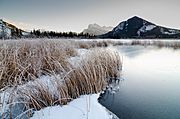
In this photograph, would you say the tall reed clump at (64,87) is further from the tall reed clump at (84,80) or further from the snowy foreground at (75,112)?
the snowy foreground at (75,112)

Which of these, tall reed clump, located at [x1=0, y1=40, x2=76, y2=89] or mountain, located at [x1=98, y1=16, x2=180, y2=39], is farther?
mountain, located at [x1=98, y1=16, x2=180, y2=39]

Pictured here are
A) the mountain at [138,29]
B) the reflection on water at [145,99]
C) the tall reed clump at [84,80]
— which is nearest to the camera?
the reflection on water at [145,99]

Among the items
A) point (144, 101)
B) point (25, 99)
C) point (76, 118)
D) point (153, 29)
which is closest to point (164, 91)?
point (144, 101)

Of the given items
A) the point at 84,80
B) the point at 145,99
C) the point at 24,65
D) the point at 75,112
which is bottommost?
the point at 145,99

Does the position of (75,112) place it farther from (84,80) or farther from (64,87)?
(84,80)

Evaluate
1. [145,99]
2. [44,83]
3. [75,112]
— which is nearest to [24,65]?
[44,83]

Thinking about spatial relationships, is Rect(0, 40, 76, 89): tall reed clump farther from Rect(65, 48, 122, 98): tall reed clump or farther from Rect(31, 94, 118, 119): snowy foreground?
Rect(31, 94, 118, 119): snowy foreground

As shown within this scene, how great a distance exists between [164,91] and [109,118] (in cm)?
201

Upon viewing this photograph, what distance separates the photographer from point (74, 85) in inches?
125

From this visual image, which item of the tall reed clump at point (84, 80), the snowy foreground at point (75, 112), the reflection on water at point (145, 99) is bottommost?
the reflection on water at point (145, 99)

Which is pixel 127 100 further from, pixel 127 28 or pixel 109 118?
pixel 127 28

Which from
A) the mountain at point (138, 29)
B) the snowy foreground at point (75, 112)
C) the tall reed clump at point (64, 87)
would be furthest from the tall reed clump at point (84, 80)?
the mountain at point (138, 29)

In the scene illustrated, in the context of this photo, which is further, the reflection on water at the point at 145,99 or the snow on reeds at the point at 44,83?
the reflection on water at the point at 145,99

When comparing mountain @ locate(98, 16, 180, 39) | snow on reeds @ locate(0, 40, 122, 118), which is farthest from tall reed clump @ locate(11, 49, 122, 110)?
mountain @ locate(98, 16, 180, 39)
